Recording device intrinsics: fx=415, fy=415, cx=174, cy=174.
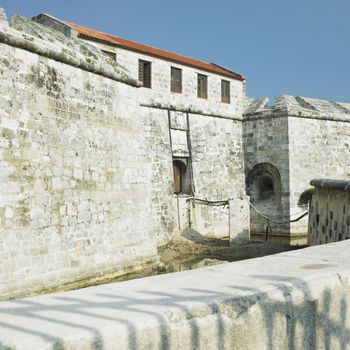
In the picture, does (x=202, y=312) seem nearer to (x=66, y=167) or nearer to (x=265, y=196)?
(x=66, y=167)

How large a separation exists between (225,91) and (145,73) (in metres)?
4.26

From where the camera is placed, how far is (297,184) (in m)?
17.4

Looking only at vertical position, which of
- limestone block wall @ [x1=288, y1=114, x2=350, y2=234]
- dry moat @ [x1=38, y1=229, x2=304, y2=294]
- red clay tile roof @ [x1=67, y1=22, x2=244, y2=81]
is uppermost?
red clay tile roof @ [x1=67, y1=22, x2=244, y2=81]

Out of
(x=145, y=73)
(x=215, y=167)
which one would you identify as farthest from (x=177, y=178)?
(x=145, y=73)

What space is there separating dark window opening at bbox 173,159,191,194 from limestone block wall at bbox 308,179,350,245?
676cm

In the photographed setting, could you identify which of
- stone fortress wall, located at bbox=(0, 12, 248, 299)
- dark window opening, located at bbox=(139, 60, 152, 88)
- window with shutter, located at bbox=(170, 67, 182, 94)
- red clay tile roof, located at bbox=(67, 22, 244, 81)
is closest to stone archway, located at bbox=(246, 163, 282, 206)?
red clay tile roof, located at bbox=(67, 22, 244, 81)

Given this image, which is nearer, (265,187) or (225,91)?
(225,91)

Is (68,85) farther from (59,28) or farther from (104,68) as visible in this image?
(59,28)

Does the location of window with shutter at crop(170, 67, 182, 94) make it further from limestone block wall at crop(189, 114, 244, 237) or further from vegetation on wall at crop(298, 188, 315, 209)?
vegetation on wall at crop(298, 188, 315, 209)

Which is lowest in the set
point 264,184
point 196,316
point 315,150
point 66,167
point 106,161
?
point 196,316

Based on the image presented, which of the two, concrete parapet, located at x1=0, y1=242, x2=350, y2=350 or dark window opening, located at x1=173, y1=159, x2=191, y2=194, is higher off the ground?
dark window opening, located at x1=173, y1=159, x2=191, y2=194

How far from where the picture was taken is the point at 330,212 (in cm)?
827

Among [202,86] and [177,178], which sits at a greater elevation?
[202,86]

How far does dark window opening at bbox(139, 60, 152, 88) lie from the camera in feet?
49.4
